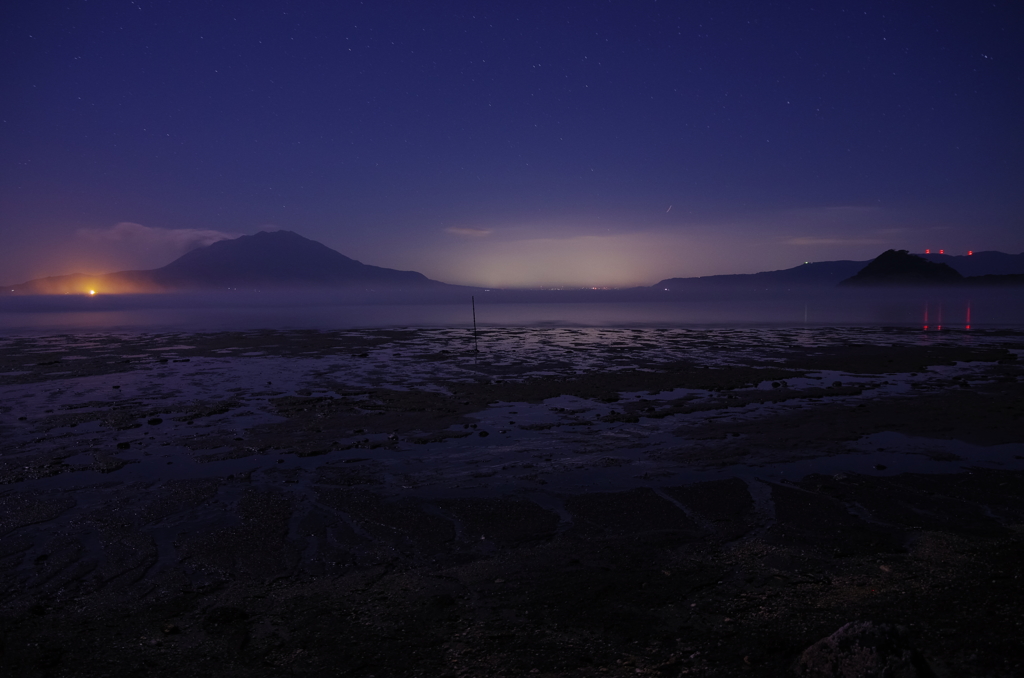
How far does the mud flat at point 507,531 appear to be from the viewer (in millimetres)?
4500

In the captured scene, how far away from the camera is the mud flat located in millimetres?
4500

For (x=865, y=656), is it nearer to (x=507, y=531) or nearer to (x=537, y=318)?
(x=507, y=531)

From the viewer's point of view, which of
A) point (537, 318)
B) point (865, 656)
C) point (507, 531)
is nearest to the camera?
point (865, 656)

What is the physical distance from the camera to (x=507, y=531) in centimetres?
691

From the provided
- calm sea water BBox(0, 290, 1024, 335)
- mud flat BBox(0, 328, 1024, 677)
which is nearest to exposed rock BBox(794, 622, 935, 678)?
mud flat BBox(0, 328, 1024, 677)

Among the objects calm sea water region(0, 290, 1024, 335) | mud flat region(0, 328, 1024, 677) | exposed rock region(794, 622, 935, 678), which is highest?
calm sea water region(0, 290, 1024, 335)

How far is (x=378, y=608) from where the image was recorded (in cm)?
512

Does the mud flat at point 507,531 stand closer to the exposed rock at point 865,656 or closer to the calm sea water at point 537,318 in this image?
the exposed rock at point 865,656

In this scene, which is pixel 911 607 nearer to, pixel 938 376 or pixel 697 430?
pixel 697 430

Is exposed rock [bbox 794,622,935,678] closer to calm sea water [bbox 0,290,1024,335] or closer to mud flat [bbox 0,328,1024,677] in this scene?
mud flat [bbox 0,328,1024,677]

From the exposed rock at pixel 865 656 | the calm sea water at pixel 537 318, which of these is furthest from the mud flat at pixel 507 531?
the calm sea water at pixel 537 318

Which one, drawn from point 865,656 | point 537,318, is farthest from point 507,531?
point 537,318

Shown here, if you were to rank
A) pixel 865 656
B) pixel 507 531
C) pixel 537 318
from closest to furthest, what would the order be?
pixel 865 656 < pixel 507 531 < pixel 537 318

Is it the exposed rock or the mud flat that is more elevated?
the exposed rock
